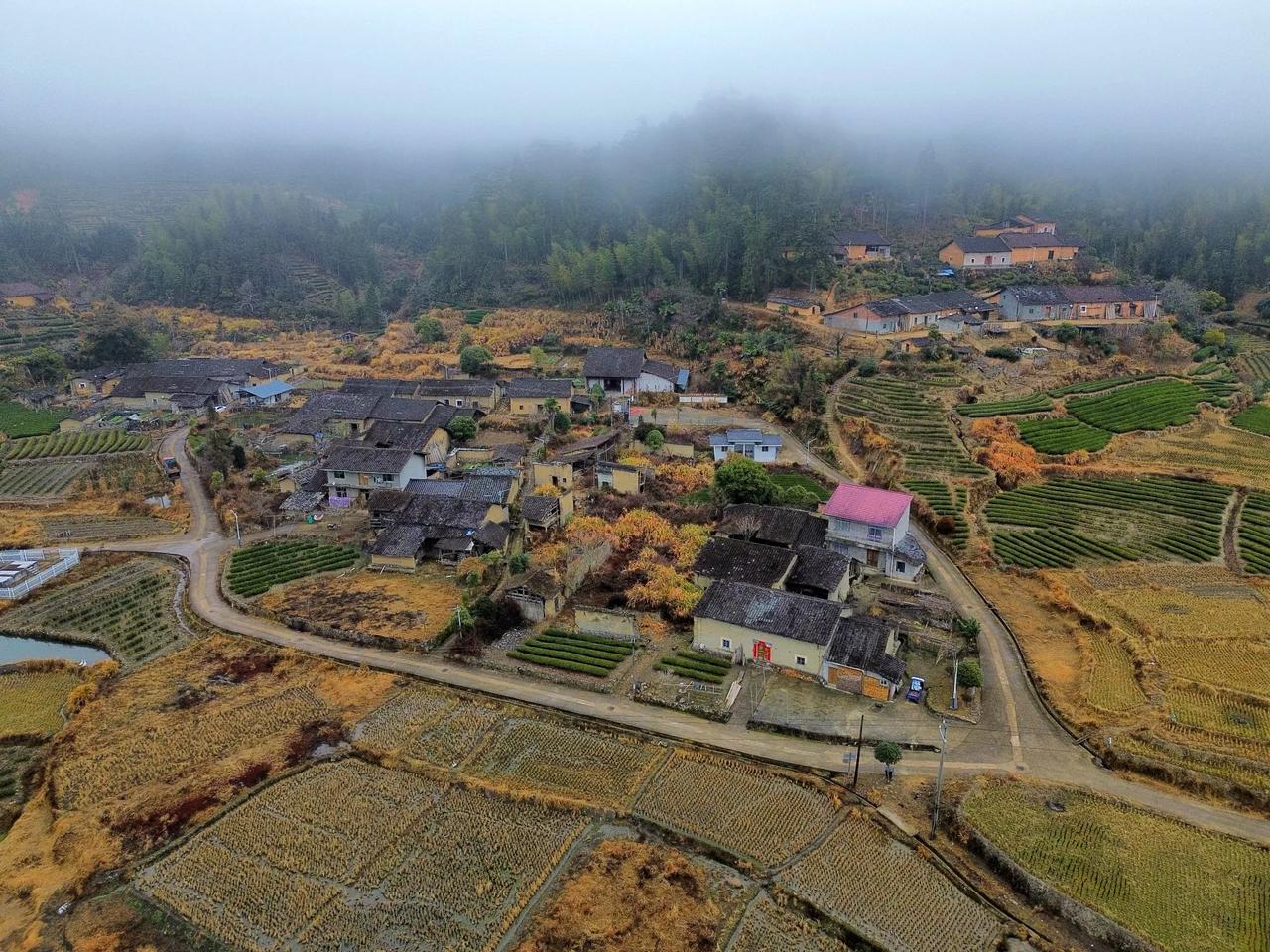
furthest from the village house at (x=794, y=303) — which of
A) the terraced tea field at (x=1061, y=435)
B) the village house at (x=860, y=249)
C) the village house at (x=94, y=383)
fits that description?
the village house at (x=94, y=383)

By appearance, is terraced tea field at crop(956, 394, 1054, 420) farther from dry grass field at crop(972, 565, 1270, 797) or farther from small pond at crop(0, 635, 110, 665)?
small pond at crop(0, 635, 110, 665)

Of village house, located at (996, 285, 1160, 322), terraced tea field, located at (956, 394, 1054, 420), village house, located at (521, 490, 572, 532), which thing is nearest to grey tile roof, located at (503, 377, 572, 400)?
village house, located at (521, 490, 572, 532)

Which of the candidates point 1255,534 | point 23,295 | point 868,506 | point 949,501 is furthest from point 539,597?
point 23,295

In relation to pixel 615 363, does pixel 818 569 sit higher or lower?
lower

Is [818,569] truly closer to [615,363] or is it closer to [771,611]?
[771,611]

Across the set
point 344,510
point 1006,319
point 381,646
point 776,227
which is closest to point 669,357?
point 776,227
